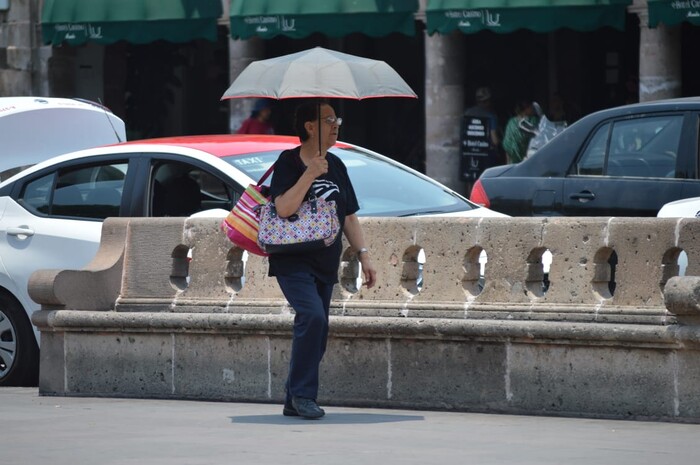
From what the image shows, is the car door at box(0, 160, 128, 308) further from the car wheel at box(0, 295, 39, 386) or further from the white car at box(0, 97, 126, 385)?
the car wheel at box(0, 295, 39, 386)

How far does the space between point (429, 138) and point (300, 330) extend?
15.0 meters

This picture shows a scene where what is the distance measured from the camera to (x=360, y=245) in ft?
28.1

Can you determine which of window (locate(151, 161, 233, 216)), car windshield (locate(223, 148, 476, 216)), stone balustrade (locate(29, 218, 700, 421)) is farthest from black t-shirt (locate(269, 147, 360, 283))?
window (locate(151, 161, 233, 216))

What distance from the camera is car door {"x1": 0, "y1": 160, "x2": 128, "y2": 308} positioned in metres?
11.0

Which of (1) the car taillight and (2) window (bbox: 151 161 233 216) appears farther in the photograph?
(1) the car taillight

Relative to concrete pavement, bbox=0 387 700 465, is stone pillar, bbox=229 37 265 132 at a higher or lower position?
higher

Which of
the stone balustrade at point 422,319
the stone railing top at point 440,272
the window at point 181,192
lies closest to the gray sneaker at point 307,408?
the stone balustrade at point 422,319

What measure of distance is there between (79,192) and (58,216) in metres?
0.21

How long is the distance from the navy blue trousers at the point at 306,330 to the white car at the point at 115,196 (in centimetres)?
219

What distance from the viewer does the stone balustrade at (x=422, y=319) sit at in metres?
8.43

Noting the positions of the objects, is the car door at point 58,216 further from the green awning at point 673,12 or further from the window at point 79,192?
the green awning at point 673,12

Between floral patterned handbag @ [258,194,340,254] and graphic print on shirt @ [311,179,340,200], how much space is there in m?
0.03

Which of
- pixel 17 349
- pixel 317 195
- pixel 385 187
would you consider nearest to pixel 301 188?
pixel 317 195

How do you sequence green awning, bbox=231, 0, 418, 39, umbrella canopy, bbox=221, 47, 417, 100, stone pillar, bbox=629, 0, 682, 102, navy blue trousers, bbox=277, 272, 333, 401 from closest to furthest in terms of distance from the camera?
navy blue trousers, bbox=277, 272, 333, 401 < umbrella canopy, bbox=221, 47, 417, 100 < stone pillar, bbox=629, 0, 682, 102 < green awning, bbox=231, 0, 418, 39
